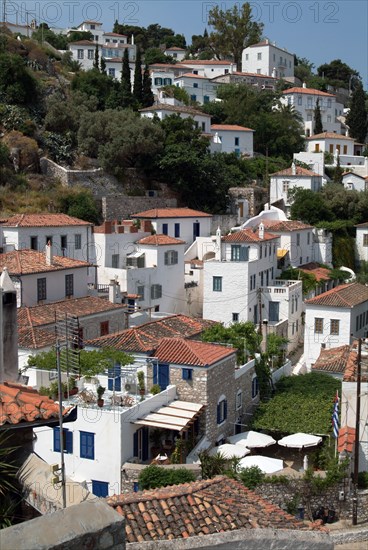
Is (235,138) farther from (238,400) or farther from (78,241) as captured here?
(238,400)

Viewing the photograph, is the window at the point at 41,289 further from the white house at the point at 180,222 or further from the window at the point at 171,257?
the white house at the point at 180,222

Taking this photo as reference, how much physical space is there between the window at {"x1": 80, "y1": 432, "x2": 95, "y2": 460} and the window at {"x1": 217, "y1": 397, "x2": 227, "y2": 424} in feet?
16.2

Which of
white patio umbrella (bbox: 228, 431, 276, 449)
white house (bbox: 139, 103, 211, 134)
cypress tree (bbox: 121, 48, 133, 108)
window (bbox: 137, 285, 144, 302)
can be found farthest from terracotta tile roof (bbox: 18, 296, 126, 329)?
cypress tree (bbox: 121, 48, 133, 108)

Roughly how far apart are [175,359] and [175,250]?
19226 mm

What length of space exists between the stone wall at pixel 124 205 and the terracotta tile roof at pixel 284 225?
8.28 m

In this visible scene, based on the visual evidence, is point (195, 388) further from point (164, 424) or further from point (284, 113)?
point (284, 113)

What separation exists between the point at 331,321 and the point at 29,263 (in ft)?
48.5

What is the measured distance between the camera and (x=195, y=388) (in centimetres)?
2427

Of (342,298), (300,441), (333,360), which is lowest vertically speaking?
(300,441)

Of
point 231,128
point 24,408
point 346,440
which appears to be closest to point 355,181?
point 231,128

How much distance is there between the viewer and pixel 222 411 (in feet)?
82.5

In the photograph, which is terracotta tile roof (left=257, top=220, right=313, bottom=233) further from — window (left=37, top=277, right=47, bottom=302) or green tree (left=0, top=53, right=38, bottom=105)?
green tree (left=0, top=53, right=38, bottom=105)

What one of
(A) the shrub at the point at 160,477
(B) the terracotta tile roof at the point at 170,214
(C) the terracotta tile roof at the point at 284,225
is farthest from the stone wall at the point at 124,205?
(A) the shrub at the point at 160,477

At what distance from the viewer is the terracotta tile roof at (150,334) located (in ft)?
86.3
